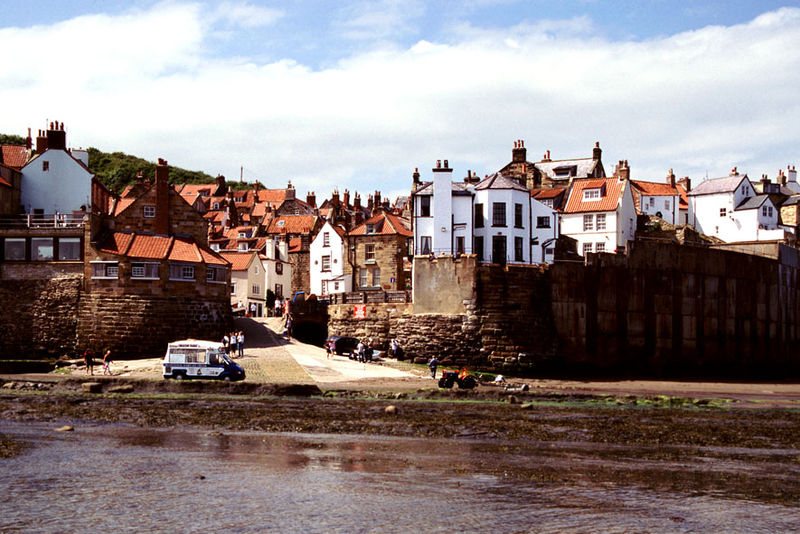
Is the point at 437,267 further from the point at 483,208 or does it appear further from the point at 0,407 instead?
the point at 0,407

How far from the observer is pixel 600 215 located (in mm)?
72875

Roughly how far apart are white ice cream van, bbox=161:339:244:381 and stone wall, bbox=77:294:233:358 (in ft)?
33.7

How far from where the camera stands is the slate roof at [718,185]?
9219 centimetres

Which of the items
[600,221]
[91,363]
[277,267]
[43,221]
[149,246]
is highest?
[600,221]

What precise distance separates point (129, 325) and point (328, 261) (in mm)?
26572

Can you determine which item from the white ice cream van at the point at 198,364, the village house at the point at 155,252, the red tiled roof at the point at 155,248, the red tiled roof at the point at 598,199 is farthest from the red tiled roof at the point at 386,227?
the white ice cream van at the point at 198,364

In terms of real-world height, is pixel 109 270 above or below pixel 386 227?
below

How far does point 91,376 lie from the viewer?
4712 cm

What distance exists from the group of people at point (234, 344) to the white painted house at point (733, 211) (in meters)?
57.7

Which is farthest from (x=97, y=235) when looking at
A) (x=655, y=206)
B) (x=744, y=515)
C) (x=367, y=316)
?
(x=655, y=206)

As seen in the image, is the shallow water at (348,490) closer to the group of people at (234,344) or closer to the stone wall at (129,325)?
the group of people at (234,344)

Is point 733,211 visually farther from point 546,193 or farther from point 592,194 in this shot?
point 546,193

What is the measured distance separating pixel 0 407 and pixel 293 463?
57.4ft

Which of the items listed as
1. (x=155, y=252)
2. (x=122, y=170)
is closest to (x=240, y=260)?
(x=155, y=252)
